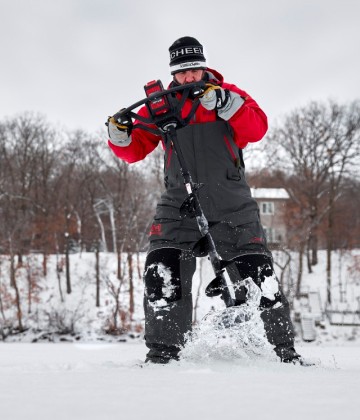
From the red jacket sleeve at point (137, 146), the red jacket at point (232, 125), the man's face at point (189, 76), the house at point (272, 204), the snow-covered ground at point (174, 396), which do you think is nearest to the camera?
the snow-covered ground at point (174, 396)

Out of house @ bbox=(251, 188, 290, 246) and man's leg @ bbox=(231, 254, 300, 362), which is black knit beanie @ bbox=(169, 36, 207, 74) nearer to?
man's leg @ bbox=(231, 254, 300, 362)

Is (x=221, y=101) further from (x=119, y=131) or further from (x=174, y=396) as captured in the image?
(x=174, y=396)

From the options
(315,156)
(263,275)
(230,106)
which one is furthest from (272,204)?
(230,106)

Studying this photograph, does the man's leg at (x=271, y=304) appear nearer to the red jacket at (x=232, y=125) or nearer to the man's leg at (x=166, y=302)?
the man's leg at (x=166, y=302)

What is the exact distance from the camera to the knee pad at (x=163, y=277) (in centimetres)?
320

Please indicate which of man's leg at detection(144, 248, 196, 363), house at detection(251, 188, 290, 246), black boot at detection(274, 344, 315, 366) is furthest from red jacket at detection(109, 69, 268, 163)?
house at detection(251, 188, 290, 246)

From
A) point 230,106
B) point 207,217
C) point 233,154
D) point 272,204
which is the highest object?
point 272,204

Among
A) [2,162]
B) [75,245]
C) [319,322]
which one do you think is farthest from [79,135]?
[319,322]

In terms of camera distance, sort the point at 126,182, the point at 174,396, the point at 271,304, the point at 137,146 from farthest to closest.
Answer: the point at 126,182, the point at 137,146, the point at 271,304, the point at 174,396

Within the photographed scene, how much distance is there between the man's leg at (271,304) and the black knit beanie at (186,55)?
4.83 ft

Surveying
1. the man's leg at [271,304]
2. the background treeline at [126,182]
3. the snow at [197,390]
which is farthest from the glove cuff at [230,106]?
the background treeline at [126,182]

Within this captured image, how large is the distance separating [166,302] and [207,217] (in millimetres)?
675

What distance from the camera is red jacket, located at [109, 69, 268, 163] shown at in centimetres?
318

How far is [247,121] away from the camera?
10.4 ft
